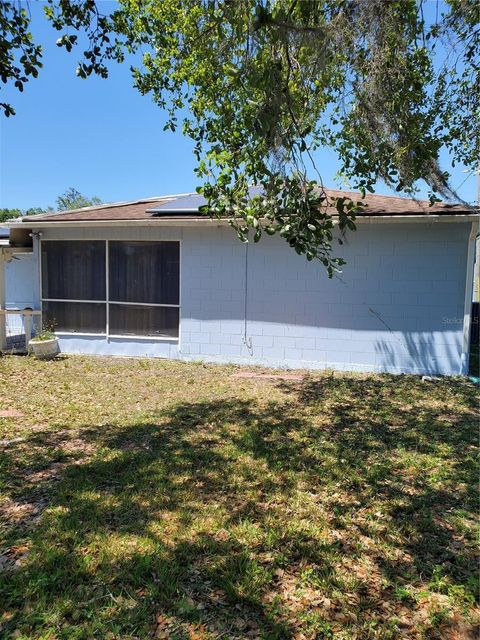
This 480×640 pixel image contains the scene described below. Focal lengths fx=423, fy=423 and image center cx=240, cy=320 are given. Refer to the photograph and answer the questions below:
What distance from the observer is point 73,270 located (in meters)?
9.68

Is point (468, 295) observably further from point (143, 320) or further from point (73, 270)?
point (73, 270)

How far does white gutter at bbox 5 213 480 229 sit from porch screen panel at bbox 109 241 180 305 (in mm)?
540

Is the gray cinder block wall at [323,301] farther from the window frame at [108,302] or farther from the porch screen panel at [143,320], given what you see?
the porch screen panel at [143,320]

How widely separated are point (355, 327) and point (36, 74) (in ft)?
21.5

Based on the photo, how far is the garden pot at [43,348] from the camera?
9070mm

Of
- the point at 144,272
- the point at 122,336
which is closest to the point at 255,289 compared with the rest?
the point at 144,272

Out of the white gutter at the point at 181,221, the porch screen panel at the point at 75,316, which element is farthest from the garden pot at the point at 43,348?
the white gutter at the point at 181,221

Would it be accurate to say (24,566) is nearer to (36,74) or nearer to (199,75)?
(36,74)

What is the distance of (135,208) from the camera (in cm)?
1039

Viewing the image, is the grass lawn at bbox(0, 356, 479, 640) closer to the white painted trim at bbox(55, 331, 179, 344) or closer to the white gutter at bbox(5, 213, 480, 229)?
the white painted trim at bbox(55, 331, 179, 344)

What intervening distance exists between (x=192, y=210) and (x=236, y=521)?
6930mm

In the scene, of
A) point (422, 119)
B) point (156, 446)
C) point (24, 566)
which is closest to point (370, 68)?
point (422, 119)

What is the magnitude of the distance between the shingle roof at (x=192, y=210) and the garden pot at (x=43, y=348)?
270 cm

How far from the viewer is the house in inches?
312
